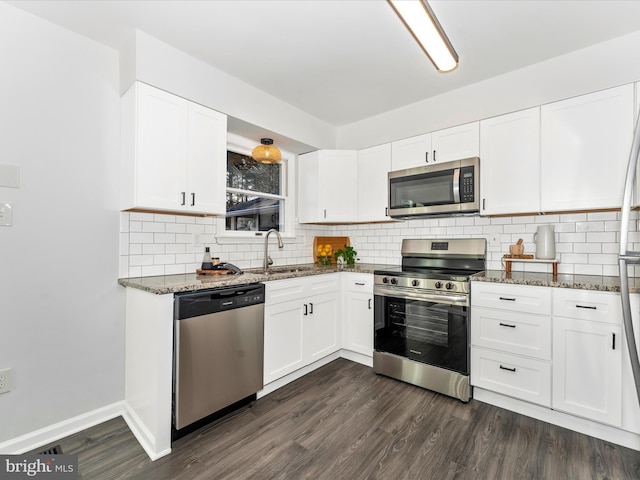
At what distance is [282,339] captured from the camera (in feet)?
8.53

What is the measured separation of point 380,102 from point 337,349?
2.55 m

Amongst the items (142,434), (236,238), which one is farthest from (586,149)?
(142,434)

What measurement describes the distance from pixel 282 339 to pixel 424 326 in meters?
1.19

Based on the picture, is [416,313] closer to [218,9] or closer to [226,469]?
[226,469]

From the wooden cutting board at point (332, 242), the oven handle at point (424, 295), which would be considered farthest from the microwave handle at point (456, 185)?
the wooden cutting board at point (332, 242)

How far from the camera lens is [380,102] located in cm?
319

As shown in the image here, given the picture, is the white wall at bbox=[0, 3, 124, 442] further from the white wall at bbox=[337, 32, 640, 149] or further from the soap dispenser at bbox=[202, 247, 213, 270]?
the white wall at bbox=[337, 32, 640, 149]

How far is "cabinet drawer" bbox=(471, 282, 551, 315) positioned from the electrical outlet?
3.08 metres

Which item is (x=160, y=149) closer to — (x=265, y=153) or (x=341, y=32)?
(x=265, y=153)

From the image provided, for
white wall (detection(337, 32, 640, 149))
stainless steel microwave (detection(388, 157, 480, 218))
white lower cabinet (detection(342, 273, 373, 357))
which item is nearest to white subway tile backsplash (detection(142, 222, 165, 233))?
white lower cabinet (detection(342, 273, 373, 357))

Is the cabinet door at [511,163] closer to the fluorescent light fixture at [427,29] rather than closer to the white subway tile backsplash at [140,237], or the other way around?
the fluorescent light fixture at [427,29]

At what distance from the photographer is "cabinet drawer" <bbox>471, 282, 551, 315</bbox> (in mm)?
2141

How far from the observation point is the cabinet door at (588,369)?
1902 millimetres

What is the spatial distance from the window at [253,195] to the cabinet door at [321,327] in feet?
3.18
